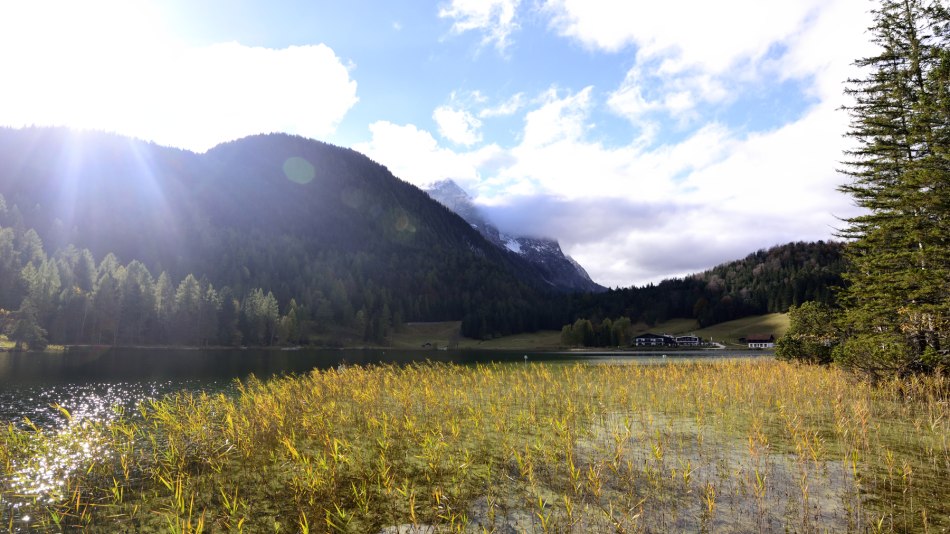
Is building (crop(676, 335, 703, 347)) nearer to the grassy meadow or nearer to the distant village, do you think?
the distant village

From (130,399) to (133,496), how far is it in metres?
27.1

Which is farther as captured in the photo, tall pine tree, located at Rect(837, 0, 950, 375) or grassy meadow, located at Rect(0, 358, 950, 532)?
tall pine tree, located at Rect(837, 0, 950, 375)

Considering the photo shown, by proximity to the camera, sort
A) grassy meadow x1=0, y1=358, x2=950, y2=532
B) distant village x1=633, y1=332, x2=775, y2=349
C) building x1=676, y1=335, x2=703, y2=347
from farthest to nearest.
A: building x1=676, y1=335, x2=703, y2=347, distant village x1=633, y1=332, x2=775, y2=349, grassy meadow x1=0, y1=358, x2=950, y2=532

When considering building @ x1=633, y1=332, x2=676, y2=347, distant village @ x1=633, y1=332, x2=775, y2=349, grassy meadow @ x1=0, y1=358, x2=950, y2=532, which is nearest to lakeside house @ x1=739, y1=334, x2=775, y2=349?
distant village @ x1=633, y1=332, x2=775, y2=349

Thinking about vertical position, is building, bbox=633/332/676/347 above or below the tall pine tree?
below

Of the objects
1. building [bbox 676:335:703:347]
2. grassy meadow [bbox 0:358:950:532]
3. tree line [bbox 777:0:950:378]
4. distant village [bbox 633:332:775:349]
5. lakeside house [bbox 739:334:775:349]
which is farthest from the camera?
building [bbox 676:335:703:347]

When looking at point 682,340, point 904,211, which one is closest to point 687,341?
point 682,340

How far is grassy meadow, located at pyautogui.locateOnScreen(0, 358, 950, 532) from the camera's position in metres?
8.41

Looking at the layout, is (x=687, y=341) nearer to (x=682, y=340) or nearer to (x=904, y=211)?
(x=682, y=340)

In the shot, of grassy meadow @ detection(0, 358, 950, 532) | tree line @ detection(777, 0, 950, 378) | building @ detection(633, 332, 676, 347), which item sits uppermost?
tree line @ detection(777, 0, 950, 378)

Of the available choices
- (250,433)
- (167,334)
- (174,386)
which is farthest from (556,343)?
(250,433)

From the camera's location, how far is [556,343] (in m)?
195

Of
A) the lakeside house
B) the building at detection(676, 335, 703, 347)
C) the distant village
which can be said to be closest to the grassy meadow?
the lakeside house

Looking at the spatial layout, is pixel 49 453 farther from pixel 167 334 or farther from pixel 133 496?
pixel 167 334
